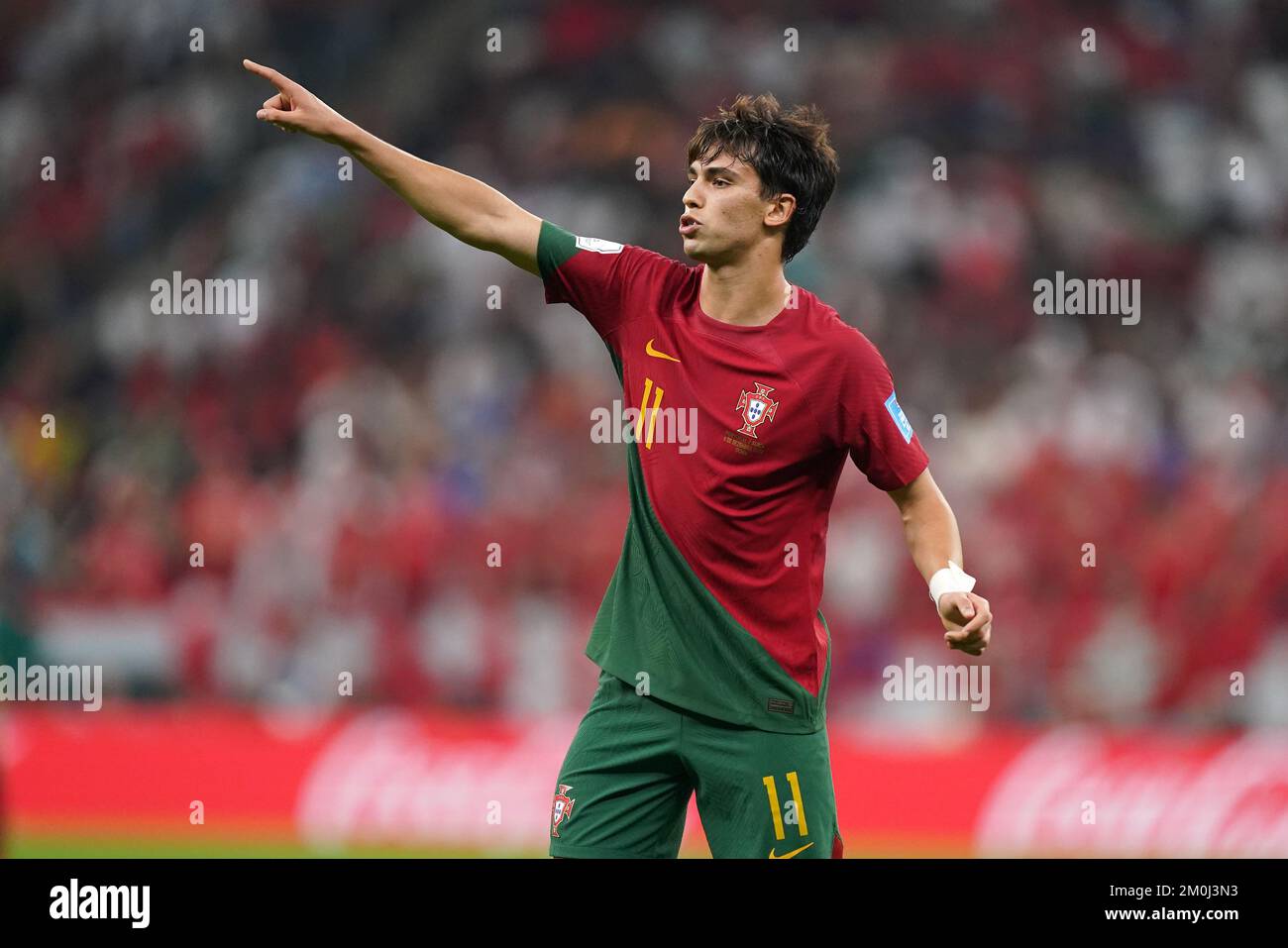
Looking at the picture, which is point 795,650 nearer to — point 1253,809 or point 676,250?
point 1253,809

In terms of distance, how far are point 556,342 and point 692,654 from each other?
7707 millimetres

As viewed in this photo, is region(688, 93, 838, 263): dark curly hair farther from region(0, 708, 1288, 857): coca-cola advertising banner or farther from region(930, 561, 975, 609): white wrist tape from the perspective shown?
region(0, 708, 1288, 857): coca-cola advertising banner

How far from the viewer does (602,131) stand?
531 inches

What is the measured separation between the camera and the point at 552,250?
4.79m

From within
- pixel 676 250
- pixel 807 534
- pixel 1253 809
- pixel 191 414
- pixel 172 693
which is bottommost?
pixel 1253 809

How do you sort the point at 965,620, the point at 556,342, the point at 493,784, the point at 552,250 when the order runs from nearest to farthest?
the point at 965,620, the point at 552,250, the point at 493,784, the point at 556,342

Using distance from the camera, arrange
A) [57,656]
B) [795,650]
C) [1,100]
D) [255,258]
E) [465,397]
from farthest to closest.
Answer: [1,100] < [255,258] < [465,397] < [57,656] < [795,650]

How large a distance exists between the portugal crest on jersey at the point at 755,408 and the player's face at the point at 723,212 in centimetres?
41

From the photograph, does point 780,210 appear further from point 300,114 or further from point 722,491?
point 300,114

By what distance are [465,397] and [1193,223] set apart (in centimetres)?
603

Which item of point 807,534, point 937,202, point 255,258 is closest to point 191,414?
point 255,258

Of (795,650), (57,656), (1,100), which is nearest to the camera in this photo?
(795,650)

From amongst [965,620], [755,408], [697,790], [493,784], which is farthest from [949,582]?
[493,784]

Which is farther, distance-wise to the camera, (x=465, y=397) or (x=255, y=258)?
(x=255, y=258)
